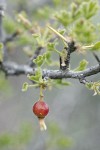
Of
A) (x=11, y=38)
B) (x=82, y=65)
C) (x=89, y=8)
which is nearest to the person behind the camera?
(x=82, y=65)

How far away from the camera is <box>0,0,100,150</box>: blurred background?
432 centimetres

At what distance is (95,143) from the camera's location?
19.4 feet

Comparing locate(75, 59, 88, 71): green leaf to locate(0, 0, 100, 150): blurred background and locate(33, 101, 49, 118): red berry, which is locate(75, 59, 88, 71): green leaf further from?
locate(0, 0, 100, 150): blurred background

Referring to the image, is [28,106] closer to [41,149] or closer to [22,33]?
[41,149]

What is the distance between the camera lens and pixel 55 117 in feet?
19.5

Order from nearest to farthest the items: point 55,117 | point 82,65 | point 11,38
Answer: point 82,65
point 11,38
point 55,117

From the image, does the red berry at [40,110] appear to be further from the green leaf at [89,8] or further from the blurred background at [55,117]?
the blurred background at [55,117]

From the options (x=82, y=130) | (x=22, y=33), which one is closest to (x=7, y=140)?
(x=22, y=33)

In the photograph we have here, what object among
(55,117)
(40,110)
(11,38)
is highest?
(11,38)

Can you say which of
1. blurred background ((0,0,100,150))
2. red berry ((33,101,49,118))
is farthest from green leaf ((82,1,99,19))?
blurred background ((0,0,100,150))

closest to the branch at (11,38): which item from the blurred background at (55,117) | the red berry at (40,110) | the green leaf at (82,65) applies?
the blurred background at (55,117)

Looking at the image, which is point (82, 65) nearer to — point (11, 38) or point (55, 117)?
point (11, 38)

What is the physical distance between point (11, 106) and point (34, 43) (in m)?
4.38

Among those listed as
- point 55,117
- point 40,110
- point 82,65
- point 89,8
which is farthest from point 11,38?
point 55,117
